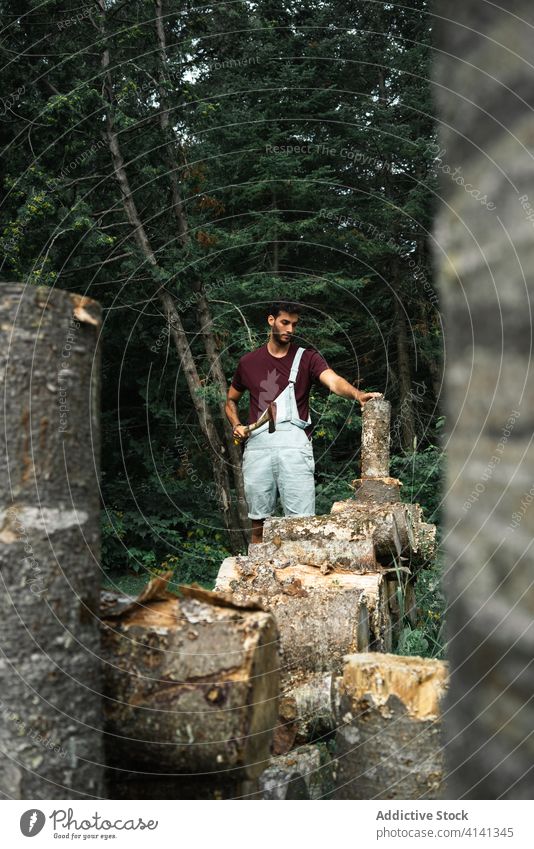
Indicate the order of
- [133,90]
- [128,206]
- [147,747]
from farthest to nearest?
[128,206] → [133,90] → [147,747]

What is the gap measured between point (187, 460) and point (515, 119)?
10.8 metres

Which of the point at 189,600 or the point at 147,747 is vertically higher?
the point at 189,600

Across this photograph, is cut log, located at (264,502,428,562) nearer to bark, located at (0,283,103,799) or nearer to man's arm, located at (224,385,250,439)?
man's arm, located at (224,385,250,439)

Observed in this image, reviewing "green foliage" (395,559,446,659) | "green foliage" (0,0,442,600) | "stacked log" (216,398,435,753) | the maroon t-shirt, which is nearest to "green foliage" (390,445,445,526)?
"green foliage" (0,0,442,600)

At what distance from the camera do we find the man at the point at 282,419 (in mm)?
5410

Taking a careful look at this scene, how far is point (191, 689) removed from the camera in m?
2.16

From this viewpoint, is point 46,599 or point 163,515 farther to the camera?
point 163,515

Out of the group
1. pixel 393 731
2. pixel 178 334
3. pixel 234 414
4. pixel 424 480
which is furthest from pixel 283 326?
pixel 424 480

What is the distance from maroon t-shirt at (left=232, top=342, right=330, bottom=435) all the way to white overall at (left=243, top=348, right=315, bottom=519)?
0.16 ft

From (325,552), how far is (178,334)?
6631mm
